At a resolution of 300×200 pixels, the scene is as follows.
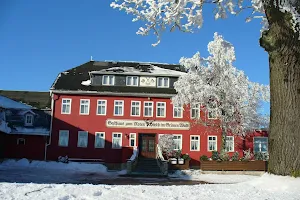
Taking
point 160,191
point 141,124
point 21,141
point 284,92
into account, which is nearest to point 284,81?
point 284,92

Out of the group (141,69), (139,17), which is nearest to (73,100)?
(141,69)

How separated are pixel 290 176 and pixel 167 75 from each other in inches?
905

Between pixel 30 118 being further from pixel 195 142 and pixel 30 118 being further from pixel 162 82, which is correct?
pixel 195 142

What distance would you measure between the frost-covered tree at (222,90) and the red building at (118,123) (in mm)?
2668

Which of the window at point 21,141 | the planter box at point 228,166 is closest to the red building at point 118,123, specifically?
the window at point 21,141

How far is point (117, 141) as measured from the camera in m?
27.9

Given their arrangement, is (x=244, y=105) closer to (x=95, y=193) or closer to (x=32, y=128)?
(x=32, y=128)

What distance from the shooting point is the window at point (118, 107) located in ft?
92.7

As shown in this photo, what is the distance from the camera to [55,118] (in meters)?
27.8

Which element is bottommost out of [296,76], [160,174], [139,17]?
[160,174]

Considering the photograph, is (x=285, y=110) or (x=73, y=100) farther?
(x=73, y=100)

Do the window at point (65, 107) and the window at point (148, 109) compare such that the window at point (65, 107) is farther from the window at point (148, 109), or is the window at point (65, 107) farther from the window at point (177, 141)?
the window at point (177, 141)

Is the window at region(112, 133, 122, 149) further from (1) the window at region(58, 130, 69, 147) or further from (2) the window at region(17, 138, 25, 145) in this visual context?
(2) the window at region(17, 138, 25, 145)

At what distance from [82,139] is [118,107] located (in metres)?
3.84
